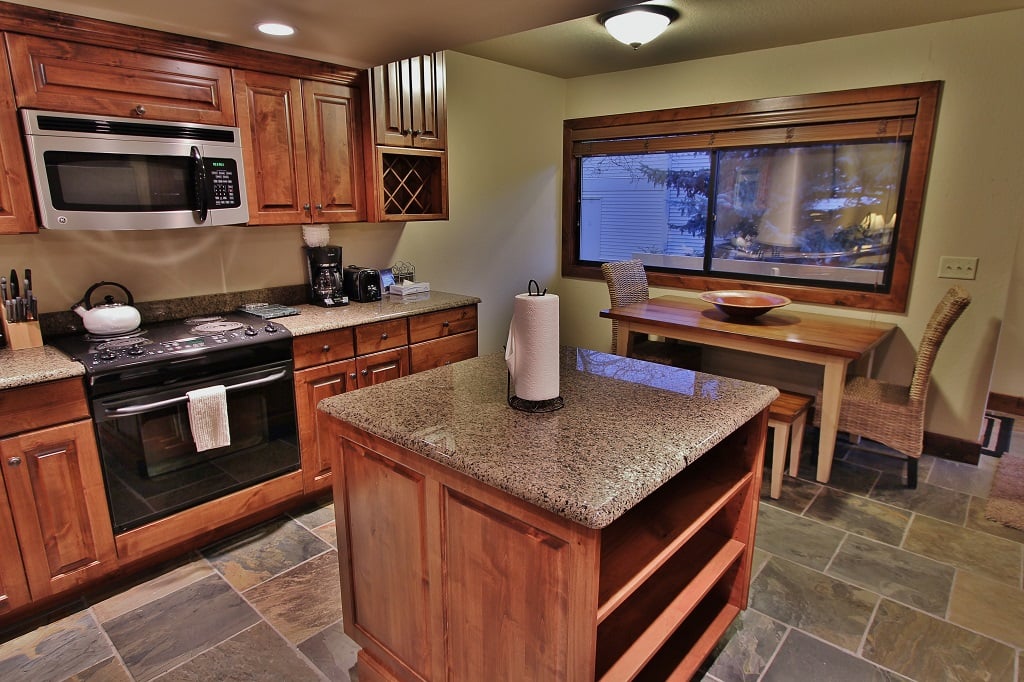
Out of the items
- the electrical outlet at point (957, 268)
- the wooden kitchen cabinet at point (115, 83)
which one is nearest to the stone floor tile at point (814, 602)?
the electrical outlet at point (957, 268)

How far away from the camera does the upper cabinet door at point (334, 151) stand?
2.91 metres

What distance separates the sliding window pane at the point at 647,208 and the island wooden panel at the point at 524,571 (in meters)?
2.83

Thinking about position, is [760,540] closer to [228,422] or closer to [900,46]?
[228,422]

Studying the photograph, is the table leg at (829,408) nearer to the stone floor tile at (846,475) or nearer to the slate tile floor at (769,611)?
the stone floor tile at (846,475)

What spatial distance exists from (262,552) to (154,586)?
1.34 ft

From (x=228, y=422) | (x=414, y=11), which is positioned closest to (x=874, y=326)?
(x=414, y=11)

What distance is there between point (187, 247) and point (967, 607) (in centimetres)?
365

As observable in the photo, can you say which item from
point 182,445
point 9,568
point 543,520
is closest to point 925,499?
point 543,520

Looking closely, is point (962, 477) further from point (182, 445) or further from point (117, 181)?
point (117, 181)

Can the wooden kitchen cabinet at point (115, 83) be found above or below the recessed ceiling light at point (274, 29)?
below

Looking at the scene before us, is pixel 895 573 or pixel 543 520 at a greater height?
pixel 543 520

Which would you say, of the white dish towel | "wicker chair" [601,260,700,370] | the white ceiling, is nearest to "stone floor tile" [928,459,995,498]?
"wicker chair" [601,260,700,370]

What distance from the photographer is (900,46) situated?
10.9 ft

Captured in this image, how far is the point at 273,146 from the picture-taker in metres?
2.77
